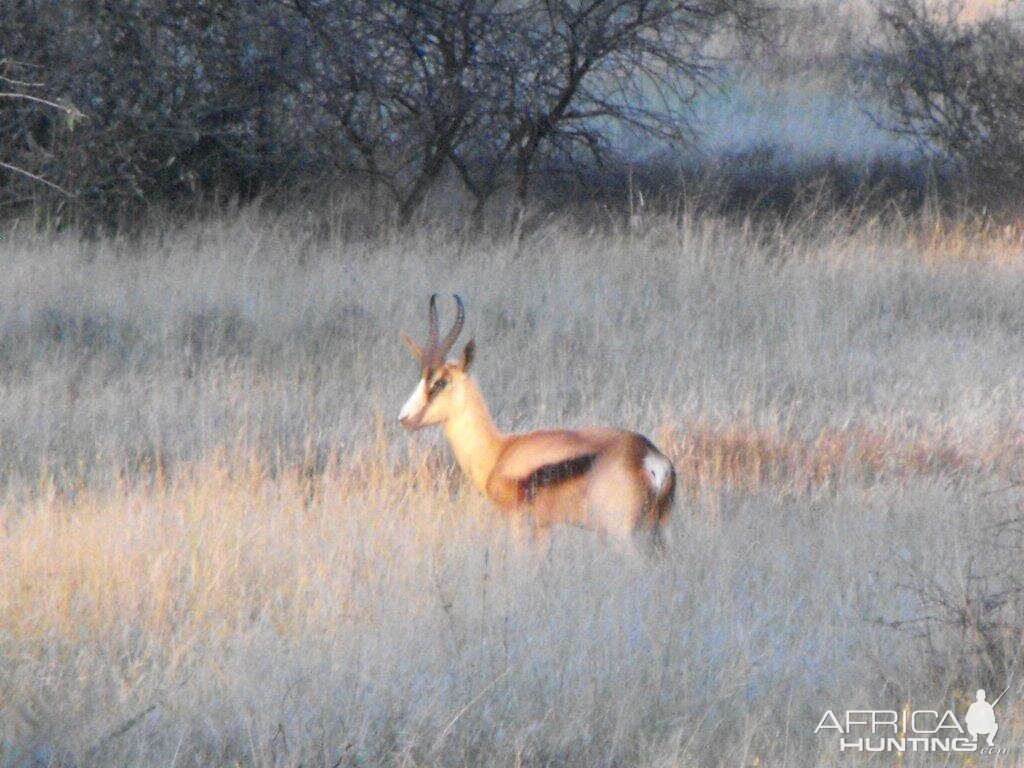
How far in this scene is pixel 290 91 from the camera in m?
13.7

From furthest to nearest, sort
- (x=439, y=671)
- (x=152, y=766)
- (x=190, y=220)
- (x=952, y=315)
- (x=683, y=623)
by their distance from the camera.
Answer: (x=190, y=220), (x=952, y=315), (x=683, y=623), (x=439, y=671), (x=152, y=766)

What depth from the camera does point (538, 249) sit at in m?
11.8

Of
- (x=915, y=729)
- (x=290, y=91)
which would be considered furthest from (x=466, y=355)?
(x=290, y=91)

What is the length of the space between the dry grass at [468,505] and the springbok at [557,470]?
0.13 m

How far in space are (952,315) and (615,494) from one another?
6427mm

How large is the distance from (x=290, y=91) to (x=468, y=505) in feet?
28.7

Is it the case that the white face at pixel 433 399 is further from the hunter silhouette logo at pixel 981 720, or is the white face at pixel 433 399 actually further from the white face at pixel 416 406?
the hunter silhouette logo at pixel 981 720

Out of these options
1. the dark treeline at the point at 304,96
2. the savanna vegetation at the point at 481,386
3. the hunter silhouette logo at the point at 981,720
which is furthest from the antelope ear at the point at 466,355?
the dark treeline at the point at 304,96

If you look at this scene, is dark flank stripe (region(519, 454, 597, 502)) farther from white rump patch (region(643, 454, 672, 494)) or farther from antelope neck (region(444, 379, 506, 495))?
antelope neck (region(444, 379, 506, 495))

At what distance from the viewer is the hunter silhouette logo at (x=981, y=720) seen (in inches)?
153

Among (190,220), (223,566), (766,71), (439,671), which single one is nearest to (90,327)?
(190,220)

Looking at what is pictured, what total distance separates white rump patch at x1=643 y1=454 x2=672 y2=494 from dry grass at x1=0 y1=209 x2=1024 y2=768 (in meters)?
0.28

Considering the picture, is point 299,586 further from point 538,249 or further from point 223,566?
point 538,249

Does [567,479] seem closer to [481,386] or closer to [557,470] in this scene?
[557,470]
